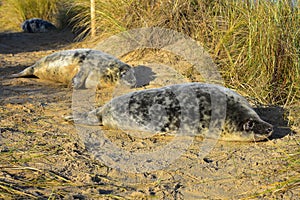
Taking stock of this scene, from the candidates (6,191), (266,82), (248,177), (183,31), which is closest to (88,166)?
(6,191)

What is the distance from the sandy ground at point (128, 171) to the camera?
2461 mm

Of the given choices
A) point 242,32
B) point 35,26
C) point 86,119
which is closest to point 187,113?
point 86,119

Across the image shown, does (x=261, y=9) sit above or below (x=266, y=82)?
above

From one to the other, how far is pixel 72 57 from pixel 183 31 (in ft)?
5.34

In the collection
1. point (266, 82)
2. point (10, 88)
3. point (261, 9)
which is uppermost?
point (261, 9)

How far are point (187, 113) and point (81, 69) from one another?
241 centimetres

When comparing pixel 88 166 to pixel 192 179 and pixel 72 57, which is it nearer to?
pixel 192 179

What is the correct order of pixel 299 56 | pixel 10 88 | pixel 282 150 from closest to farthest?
pixel 282 150 → pixel 299 56 → pixel 10 88

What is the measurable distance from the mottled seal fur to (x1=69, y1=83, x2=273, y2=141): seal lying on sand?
7171mm

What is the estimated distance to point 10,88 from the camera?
5102 mm

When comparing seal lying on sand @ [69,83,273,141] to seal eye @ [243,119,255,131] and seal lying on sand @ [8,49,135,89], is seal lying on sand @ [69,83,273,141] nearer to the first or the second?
seal eye @ [243,119,255,131]

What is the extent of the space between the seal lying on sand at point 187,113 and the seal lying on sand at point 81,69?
1.59 metres

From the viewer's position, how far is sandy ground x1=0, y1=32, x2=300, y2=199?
8.07 feet

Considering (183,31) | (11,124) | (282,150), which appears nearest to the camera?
(282,150)
